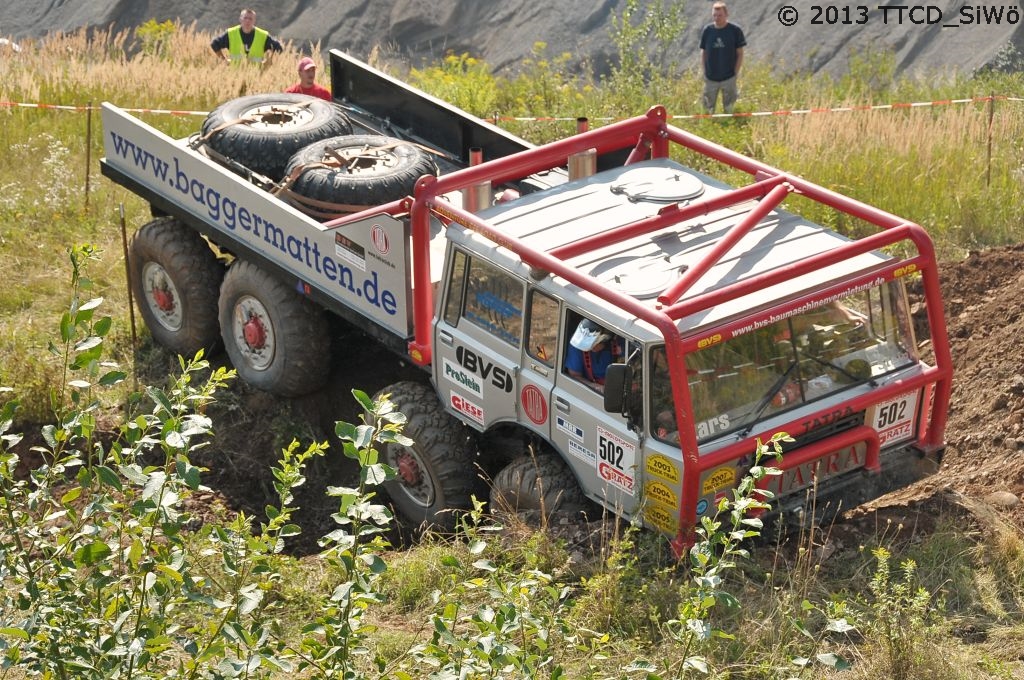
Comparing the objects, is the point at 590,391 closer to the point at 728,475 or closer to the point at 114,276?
the point at 728,475

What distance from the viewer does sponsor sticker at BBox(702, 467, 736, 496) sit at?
6.79 metres

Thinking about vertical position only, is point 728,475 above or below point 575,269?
below

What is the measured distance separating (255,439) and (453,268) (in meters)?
2.48

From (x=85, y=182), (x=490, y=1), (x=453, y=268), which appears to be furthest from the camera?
(x=490, y=1)

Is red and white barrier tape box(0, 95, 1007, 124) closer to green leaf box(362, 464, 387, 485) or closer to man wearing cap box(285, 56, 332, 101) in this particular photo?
man wearing cap box(285, 56, 332, 101)

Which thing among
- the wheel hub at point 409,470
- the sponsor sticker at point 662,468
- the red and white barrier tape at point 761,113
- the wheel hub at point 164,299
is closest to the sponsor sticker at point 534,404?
the sponsor sticker at point 662,468

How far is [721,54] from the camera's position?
569 inches

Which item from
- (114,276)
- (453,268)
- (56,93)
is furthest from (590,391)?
(56,93)

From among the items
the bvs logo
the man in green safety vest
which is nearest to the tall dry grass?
the bvs logo

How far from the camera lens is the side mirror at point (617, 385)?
668 cm

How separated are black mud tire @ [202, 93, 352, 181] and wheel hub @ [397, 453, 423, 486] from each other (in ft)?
8.54

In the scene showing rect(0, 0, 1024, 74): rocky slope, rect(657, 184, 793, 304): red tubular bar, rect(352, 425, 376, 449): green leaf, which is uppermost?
rect(352, 425, 376, 449): green leaf

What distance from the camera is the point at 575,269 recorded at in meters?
7.08

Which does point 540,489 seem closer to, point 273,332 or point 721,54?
point 273,332
